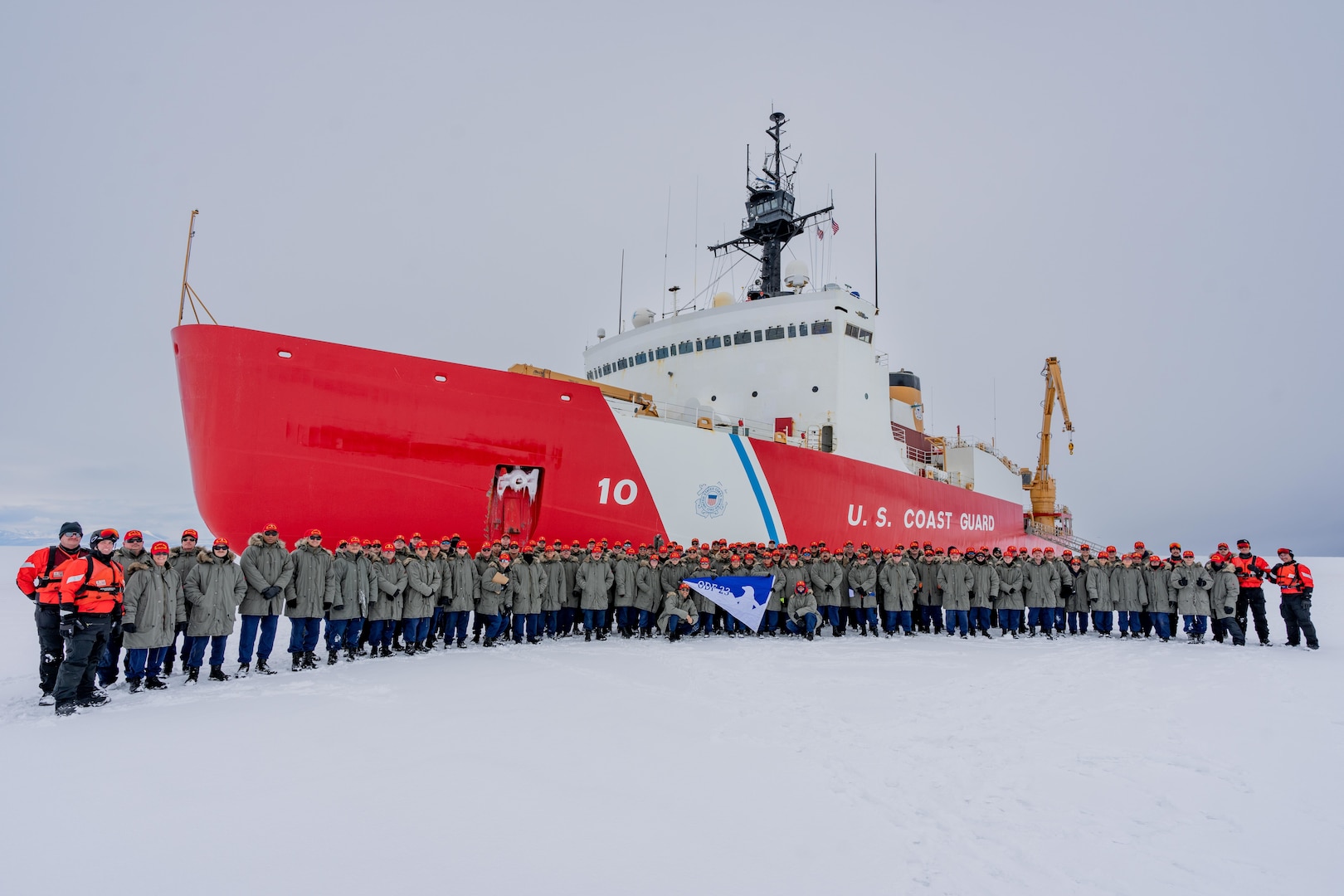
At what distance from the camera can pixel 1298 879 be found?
2.48 m

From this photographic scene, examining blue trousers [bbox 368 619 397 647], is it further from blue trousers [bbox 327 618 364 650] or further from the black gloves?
the black gloves

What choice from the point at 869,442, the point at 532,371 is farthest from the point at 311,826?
the point at 869,442

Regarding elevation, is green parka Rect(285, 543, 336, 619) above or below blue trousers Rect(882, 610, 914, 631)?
above

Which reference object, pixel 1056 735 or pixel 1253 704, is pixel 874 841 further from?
pixel 1253 704

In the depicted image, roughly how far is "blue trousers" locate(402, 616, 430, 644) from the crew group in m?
0.03

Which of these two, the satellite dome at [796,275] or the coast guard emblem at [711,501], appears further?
the satellite dome at [796,275]

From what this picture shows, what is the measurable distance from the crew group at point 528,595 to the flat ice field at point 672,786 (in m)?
0.51

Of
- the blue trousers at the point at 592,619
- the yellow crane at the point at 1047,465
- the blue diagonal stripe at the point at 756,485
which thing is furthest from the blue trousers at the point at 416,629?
the yellow crane at the point at 1047,465

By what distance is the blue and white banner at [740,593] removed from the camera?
350 inches

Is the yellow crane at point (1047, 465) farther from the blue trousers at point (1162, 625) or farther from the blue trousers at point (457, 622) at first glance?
the blue trousers at point (457, 622)

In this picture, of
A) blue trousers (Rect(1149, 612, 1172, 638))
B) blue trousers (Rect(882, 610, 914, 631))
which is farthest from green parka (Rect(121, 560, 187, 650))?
blue trousers (Rect(1149, 612, 1172, 638))

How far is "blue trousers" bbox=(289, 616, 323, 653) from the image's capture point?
615cm

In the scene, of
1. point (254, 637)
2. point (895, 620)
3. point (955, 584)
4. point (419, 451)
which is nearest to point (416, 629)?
point (254, 637)

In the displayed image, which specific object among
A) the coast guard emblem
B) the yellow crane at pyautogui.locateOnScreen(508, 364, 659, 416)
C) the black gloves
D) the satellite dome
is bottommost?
the black gloves
